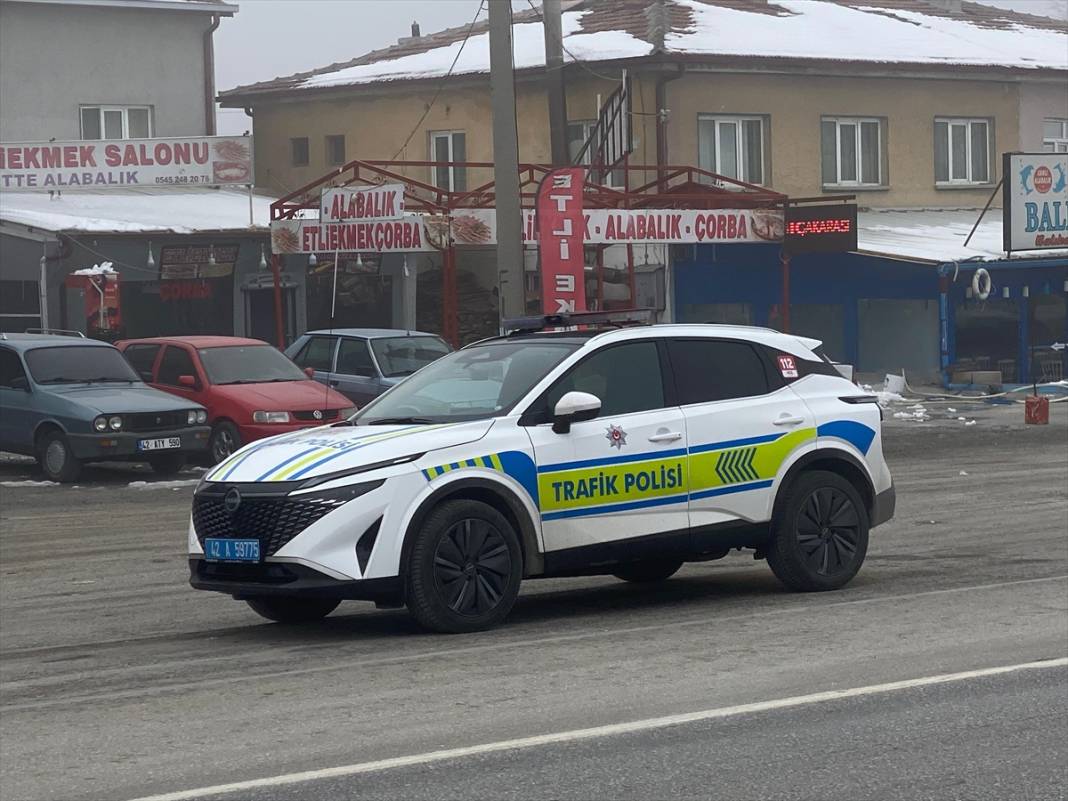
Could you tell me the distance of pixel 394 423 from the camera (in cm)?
969

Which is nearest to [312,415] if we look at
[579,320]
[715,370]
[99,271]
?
[99,271]

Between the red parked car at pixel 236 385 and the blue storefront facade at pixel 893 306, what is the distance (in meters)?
13.5

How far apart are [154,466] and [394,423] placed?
11.6m

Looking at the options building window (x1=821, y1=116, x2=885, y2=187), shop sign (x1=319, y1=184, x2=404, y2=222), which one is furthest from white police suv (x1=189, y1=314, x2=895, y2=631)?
building window (x1=821, y1=116, x2=885, y2=187)

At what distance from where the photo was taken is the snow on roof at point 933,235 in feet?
108

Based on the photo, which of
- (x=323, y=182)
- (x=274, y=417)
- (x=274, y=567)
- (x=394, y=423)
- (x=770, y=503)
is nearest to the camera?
(x=274, y=567)

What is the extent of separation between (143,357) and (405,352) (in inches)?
132

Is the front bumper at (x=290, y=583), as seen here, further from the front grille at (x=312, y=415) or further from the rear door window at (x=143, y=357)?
the rear door window at (x=143, y=357)

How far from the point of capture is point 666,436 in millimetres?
9898

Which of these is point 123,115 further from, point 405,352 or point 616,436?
point 616,436

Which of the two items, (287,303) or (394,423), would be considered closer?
(394,423)

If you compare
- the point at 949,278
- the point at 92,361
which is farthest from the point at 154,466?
the point at 949,278

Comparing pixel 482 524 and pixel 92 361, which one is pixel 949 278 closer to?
pixel 92 361

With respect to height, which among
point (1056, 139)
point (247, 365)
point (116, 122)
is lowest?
point (247, 365)
